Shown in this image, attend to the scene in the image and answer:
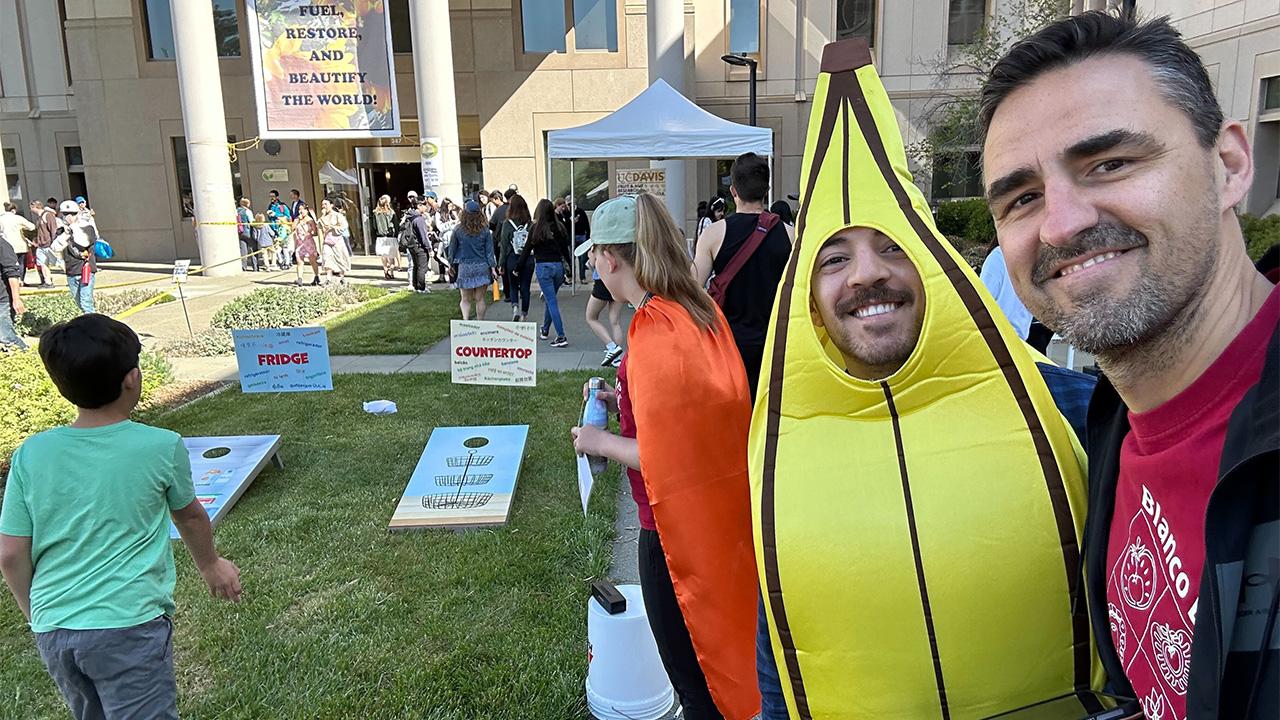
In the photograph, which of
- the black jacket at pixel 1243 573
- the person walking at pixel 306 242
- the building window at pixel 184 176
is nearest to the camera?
the black jacket at pixel 1243 573

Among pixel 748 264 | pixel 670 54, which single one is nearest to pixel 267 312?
pixel 748 264

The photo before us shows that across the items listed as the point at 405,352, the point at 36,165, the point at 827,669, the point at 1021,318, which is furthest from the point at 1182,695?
the point at 36,165

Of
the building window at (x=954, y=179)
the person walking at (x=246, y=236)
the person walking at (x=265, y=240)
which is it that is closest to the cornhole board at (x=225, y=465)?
the person walking at (x=246, y=236)

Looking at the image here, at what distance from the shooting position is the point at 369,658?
3.38m

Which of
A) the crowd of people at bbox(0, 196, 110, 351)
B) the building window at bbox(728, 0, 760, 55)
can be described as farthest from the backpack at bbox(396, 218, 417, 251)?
the building window at bbox(728, 0, 760, 55)

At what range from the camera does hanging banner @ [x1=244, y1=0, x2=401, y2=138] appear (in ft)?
59.0

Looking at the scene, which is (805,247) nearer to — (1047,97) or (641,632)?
(1047,97)

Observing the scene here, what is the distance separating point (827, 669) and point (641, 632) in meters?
1.70

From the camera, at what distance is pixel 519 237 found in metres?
11.3

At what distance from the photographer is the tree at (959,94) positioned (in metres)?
16.9

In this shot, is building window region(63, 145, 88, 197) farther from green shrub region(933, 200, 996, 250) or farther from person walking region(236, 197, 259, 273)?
green shrub region(933, 200, 996, 250)

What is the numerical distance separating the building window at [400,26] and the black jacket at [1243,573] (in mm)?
24531

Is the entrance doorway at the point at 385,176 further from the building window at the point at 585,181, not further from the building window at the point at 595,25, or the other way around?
the building window at the point at 595,25

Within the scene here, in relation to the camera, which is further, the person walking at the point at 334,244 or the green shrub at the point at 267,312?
the person walking at the point at 334,244
